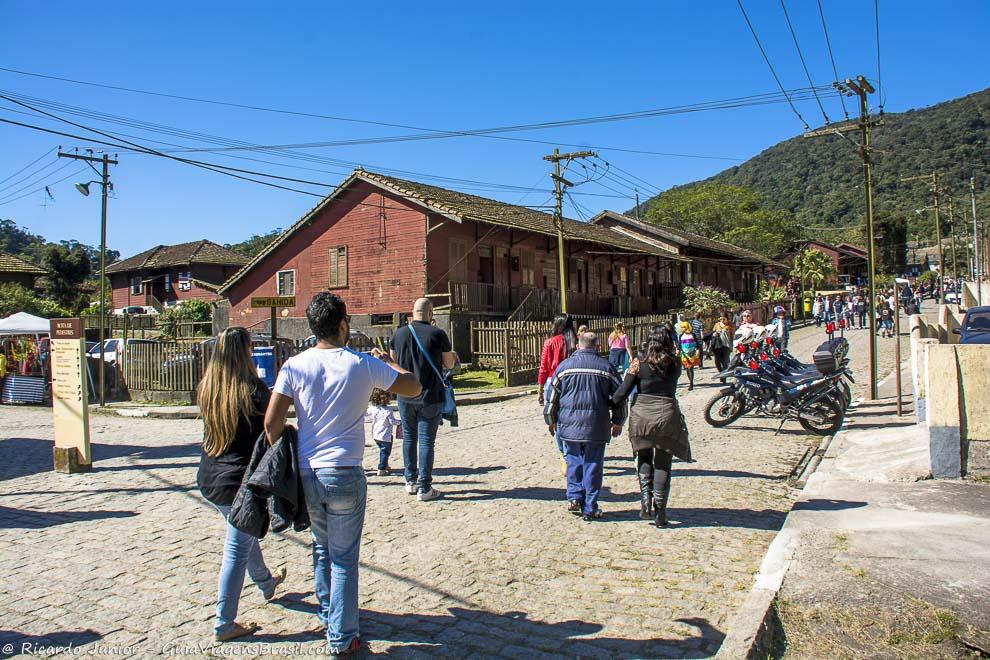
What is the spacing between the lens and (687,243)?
4162 cm

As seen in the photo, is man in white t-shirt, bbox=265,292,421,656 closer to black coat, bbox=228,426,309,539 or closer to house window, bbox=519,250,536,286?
black coat, bbox=228,426,309,539

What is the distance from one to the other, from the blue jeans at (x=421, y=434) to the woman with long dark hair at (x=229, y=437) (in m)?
2.83

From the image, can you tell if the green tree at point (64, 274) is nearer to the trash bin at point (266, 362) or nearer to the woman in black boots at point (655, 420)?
the trash bin at point (266, 362)

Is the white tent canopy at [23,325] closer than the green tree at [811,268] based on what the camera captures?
Yes

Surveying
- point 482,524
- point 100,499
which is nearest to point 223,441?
point 482,524

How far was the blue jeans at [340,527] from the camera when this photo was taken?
3.63m

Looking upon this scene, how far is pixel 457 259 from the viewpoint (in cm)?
2692

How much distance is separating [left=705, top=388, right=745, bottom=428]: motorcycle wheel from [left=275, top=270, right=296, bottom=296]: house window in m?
22.0

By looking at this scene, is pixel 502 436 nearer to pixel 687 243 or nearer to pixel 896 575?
pixel 896 575

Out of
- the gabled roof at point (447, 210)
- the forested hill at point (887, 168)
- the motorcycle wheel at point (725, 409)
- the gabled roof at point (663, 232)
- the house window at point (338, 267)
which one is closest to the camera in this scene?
the motorcycle wheel at point (725, 409)

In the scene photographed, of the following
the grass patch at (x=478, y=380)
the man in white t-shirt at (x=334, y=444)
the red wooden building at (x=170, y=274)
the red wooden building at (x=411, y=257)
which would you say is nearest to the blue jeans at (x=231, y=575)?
the man in white t-shirt at (x=334, y=444)

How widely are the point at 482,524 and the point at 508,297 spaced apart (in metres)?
21.8

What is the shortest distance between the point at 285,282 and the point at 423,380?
80.7ft

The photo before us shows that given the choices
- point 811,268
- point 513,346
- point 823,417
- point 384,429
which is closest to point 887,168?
point 811,268
